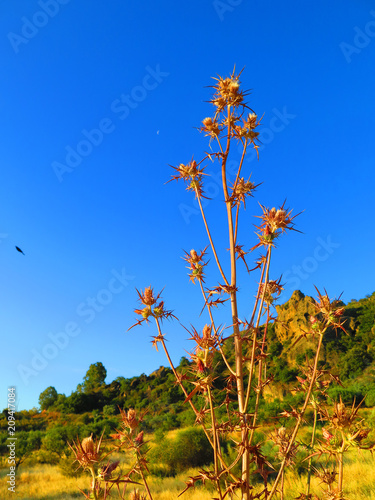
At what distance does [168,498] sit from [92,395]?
4325 cm

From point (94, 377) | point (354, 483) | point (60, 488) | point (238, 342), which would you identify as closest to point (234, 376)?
point (238, 342)

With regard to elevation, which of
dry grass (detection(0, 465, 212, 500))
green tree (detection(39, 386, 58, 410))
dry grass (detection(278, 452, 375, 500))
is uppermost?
green tree (detection(39, 386, 58, 410))

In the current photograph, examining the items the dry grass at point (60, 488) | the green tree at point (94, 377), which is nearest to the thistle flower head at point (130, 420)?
the dry grass at point (60, 488)

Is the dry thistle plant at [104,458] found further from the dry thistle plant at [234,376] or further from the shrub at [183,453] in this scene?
the shrub at [183,453]

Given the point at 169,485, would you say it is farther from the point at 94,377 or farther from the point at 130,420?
the point at 94,377

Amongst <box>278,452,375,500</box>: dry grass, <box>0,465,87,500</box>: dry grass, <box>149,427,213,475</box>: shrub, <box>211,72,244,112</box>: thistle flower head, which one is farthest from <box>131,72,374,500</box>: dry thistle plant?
<box>149,427,213,475</box>: shrub

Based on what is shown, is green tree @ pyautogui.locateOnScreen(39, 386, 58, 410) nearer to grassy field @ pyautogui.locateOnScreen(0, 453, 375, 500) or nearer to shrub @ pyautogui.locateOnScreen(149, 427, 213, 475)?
grassy field @ pyautogui.locateOnScreen(0, 453, 375, 500)

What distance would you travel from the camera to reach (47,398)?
56969 millimetres

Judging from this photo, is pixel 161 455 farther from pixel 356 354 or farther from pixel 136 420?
pixel 356 354

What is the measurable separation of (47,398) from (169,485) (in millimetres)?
52683

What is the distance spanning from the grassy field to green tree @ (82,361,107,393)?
43.6m

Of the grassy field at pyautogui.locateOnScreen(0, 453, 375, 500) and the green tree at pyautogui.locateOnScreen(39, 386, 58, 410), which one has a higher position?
the green tree at pyautogui.locateOnScreen(39, 386, 58, 410)

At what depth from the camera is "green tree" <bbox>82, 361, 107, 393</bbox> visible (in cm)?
5825

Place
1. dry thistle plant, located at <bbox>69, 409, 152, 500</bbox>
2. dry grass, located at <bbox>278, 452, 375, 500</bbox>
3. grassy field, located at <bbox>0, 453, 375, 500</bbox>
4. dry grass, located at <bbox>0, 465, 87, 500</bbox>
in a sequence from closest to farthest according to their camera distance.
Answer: dry thistle plant, located at <bbox>69, 409, 152, 500</bbox> → dry grass, located at <bbox>278, 452, 375, 500</bbox> → grassy field, located at <bbox>0, 453, 375, 500</bbox> → dry grass, located at <bbox>0, 465, 87, 500</bbox>
